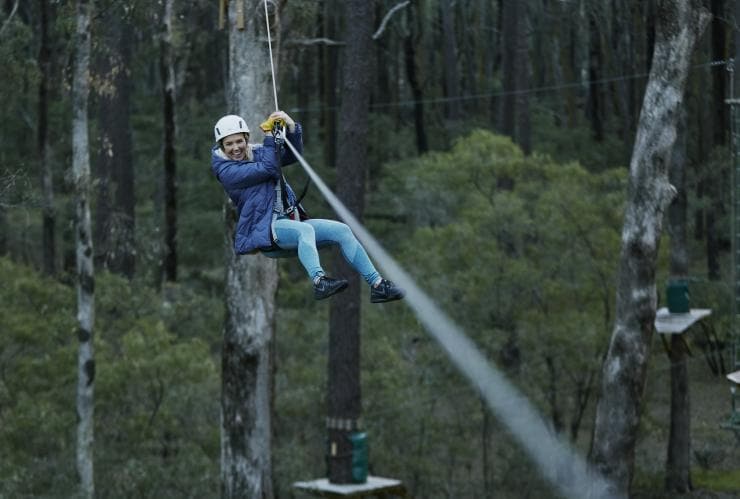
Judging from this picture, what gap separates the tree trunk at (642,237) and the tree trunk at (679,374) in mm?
6681

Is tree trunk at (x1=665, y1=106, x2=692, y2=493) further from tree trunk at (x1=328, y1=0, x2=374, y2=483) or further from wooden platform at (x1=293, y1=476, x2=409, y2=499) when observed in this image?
tree trunk at (x1=328, y1=0, x2=374, y2=483)

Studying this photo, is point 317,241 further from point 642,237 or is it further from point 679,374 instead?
point 679,374

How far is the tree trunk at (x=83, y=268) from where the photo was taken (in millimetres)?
→ 19547

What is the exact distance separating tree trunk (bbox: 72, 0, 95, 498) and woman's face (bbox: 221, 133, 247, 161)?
11.1 metres

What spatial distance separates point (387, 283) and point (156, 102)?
141ft

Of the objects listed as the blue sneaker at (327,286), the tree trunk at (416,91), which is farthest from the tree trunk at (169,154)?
the blue sneaker at (327,286)

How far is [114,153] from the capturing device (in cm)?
3031

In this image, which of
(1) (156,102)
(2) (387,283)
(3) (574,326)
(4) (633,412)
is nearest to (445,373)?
(3) (574,326)

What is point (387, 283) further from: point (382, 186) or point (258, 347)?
point (382, 186)

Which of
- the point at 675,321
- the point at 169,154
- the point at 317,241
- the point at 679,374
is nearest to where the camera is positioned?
the point at 317,241

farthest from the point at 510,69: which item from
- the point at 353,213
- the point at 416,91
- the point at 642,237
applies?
the point at 642,237

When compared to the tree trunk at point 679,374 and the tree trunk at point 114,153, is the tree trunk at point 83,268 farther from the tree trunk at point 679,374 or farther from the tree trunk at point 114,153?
the tree trunk at point 679,374

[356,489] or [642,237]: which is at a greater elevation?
[642,237]

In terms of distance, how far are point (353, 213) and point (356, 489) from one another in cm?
415
